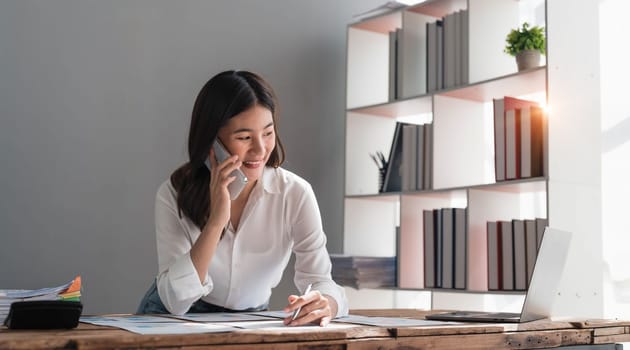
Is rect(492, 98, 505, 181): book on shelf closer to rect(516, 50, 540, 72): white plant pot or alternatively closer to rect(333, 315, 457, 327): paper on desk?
rect(516, 50, 540, 72): white plant pot

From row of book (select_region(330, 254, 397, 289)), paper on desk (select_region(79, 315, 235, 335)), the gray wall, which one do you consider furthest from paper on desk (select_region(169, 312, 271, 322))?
row of book (select_region(330, 254, 397, 289))

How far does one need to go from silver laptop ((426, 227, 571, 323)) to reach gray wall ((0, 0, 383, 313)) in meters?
1.58

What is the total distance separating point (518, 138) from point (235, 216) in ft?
3.84

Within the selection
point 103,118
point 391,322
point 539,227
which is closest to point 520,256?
point 539,227

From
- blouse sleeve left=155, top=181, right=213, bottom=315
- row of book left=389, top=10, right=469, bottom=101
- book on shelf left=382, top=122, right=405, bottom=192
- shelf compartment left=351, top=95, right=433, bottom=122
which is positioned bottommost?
blouse sleeve left=155, top=181, right=213, bottom=315

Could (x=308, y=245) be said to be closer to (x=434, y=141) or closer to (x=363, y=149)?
(x=434, y=141)

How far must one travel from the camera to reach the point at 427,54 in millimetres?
3299

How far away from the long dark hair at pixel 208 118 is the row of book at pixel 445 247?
3.75 feet

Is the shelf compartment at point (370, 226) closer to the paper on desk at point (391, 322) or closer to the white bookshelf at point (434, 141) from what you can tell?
the white bookshelf at point (434, 141)

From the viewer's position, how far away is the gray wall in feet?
9.34

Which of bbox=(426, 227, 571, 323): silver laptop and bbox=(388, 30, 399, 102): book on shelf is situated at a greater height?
bbox=(388, 30, 399, 102): book on shelf

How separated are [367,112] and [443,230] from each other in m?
0.75

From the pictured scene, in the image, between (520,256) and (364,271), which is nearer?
(520,256)

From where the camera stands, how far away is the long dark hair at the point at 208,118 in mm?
2121
